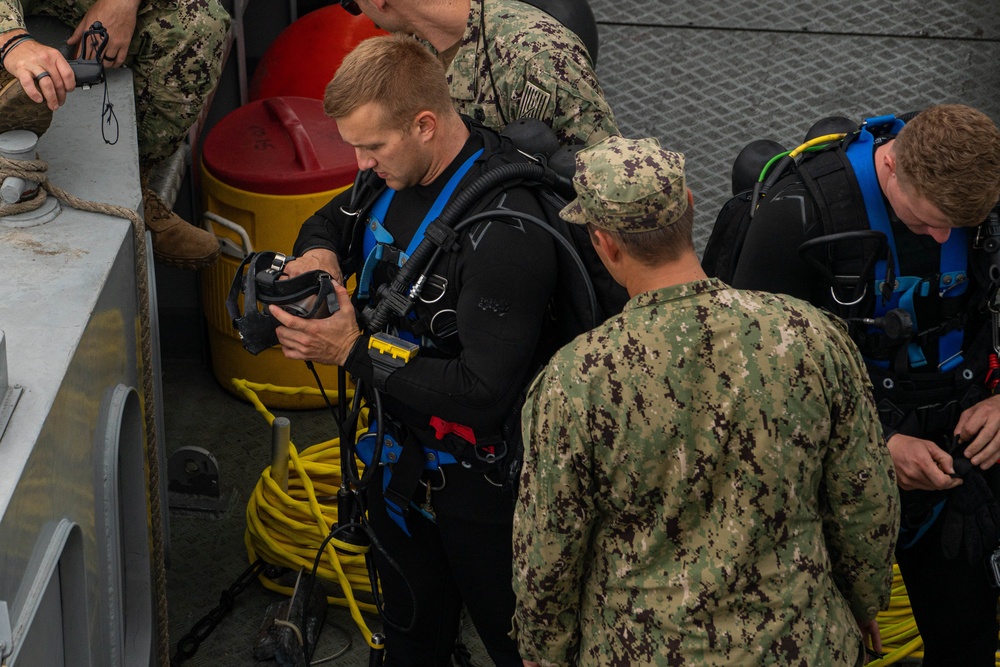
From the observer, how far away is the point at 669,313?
2027mm

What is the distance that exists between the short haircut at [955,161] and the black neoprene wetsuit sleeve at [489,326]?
82 centimetres

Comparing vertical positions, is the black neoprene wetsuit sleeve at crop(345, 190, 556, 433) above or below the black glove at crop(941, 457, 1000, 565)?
above

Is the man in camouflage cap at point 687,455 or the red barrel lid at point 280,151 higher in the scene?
the man in camouflage cap at point 687,455

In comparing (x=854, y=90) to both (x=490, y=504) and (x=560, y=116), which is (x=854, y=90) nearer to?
(x=560, y=116)

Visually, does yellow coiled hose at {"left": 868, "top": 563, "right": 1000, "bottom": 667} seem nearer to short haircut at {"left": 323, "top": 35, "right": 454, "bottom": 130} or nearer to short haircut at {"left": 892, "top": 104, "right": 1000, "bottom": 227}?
short haircut at {"left": 892, "top": 104, "right": 1000, "bottom": 227}

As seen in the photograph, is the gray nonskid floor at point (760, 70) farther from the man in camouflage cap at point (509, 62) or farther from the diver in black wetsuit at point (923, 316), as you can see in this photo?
the diver in black wetsuit at point (923, 316)

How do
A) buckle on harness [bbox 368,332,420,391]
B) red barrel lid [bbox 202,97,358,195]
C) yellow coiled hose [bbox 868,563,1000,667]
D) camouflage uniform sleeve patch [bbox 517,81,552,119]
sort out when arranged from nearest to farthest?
buckle on harness [bbox 368,332,420,391]
camouflage uniform sleeve patch [bbox 517,81,552,119]
yellow coiled hose [bbox 868,563,1000,667]
red barrel lid [bbox 202,97,358,195]

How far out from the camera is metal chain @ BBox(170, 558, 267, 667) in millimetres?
3582

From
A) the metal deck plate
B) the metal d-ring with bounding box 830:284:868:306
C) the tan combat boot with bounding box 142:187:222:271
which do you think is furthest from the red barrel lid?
the metal d-ring with bounding box 830:284:868:306

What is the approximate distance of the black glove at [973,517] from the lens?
276cm

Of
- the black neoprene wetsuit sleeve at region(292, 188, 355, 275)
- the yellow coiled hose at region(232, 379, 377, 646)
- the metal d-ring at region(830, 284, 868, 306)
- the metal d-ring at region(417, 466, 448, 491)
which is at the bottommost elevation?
the yellow coiled hose at region(232, 379, 377, 646)

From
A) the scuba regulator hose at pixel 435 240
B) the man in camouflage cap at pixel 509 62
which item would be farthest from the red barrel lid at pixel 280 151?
the scuba regulator hose at pixel 435 240

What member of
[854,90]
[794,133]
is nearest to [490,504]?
[794,133]

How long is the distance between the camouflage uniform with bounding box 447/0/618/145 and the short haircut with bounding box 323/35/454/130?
606 mm
